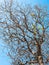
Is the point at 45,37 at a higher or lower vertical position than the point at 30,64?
higher

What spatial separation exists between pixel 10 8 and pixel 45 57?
573 centimetres

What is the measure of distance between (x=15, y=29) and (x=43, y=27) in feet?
8.78

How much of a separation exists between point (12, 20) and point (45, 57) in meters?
4.73

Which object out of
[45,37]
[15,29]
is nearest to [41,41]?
[45,37]

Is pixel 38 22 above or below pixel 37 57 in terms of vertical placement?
above

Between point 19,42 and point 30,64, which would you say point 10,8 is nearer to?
point 19,42

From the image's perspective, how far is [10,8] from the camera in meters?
30.1

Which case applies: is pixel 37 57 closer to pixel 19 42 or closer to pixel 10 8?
pixel 19 42

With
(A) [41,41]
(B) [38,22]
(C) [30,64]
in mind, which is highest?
(B) [38,22]

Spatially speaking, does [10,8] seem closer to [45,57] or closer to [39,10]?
[39,10]

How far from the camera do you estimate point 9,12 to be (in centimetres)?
3003

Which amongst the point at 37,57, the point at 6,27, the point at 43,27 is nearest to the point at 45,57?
the point at 37,57

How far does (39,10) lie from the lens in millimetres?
30203

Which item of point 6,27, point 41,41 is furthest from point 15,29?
point 41,41
